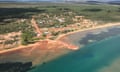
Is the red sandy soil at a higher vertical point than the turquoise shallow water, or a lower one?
higher

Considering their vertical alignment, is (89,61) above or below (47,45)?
below

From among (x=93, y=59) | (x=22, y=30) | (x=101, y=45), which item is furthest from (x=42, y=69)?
(x=22, y=30)

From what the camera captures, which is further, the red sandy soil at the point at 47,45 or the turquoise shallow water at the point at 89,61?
the red sandy soil at the point at 47,45

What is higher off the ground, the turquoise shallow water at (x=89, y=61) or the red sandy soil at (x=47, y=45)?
the red sandy soil at (x=47, y=45)

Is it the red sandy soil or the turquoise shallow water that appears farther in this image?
the red sandy soil

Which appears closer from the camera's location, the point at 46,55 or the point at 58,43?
the point at 46,55

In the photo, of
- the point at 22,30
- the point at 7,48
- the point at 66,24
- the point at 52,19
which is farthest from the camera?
the point at 52,19

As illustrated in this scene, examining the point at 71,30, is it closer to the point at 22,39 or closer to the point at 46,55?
the point at 22,39

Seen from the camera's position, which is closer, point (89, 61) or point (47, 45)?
point (89, 61)
